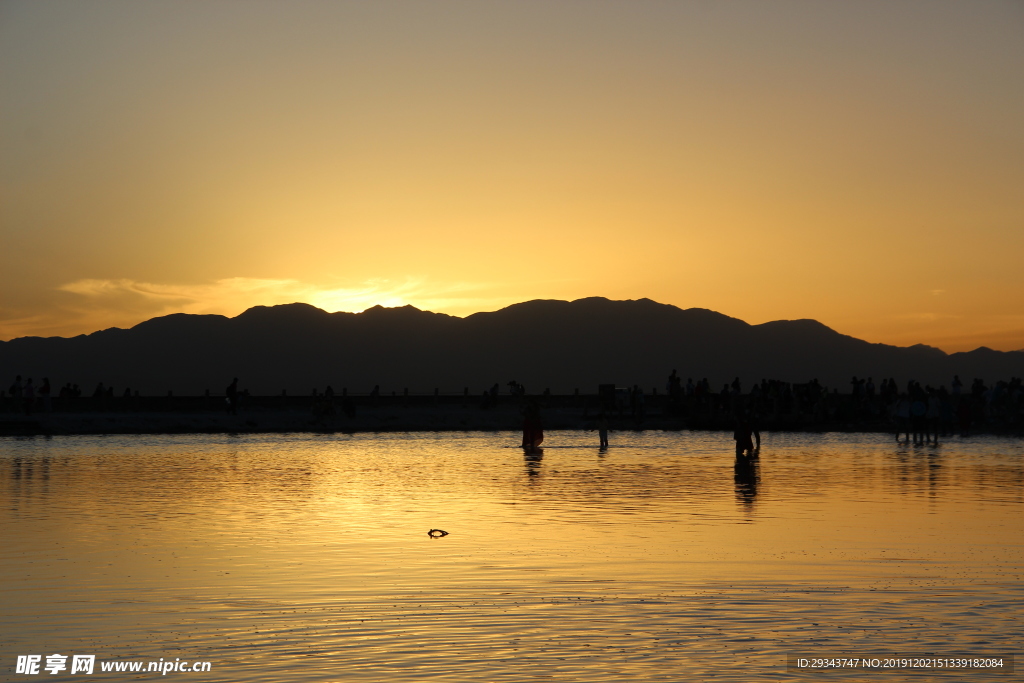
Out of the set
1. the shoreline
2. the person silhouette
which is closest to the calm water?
the shoreline

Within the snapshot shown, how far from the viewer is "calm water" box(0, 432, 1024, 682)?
914 cm

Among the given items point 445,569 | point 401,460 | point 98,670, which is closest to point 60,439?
point 401,460

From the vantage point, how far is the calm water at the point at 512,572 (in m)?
9.14

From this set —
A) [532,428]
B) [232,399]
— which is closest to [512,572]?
[532,428]

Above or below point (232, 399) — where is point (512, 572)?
below

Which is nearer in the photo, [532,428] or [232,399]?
[532,428]

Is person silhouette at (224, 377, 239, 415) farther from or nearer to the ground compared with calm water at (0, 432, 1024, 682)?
farther from the ground

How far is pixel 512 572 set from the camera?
42.3ft

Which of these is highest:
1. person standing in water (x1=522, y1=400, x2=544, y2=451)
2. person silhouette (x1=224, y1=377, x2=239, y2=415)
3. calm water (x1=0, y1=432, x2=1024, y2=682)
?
person silhouette (x1=224, y1=377, x2=239, y2=415)

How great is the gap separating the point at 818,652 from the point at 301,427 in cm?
4526

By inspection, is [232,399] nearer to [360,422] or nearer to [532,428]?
[360,422]

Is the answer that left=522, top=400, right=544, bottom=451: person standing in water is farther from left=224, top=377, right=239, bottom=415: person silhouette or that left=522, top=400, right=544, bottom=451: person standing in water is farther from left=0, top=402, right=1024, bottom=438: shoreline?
left=224, top=377, right=239, bottom=415: person silhouette

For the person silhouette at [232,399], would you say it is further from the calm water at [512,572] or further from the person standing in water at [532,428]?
the calm water at [512,572]

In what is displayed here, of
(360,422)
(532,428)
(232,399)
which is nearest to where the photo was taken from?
(532,428)
